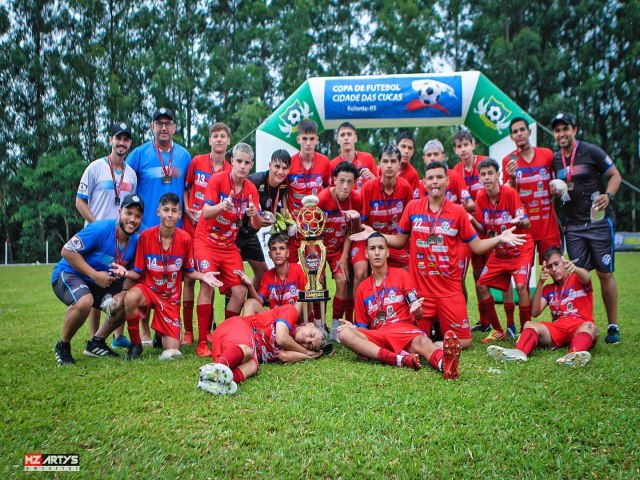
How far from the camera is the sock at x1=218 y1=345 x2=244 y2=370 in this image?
3.90m

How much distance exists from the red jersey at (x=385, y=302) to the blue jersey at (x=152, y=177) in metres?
2.35

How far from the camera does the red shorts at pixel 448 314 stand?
5.17 m

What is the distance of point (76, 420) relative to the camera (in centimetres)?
326

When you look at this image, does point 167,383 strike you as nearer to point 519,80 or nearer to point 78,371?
point 78,371

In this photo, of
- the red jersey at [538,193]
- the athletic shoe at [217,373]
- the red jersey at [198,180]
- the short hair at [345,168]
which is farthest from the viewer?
the red jersey at [198,180]

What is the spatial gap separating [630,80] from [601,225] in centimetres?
2741

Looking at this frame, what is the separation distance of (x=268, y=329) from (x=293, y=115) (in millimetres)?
5730

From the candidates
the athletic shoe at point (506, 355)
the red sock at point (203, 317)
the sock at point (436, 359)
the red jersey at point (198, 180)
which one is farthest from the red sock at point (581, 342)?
the red jersey at point (198, 180)

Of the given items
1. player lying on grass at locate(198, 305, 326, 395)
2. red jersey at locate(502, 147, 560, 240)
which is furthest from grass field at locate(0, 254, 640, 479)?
red jersey at locate(502, 147, 560, 240)

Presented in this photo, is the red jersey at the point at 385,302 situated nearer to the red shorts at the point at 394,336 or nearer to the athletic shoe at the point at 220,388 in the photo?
the red shorts at the point at 394,336

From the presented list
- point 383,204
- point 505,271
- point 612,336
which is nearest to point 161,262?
point 383,204

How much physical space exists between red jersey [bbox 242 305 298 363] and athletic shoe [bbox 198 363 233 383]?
0.90 meters

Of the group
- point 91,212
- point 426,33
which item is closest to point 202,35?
point 426,33

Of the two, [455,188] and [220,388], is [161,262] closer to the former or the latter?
[220,388]
